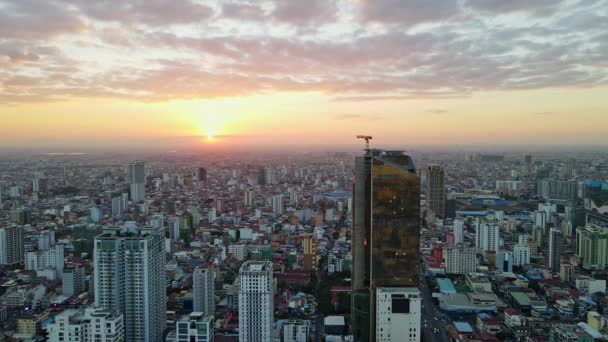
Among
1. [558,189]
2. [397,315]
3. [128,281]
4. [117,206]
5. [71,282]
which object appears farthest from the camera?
[558,189]

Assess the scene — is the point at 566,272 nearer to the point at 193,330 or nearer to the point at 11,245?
the point at 193,330

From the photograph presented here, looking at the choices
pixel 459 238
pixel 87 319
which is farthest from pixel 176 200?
pixel 87 319

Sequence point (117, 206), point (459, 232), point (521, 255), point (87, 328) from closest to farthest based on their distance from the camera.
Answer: point (87, 328) → point (521, 255) → point (459, 232) → point (117, 206)

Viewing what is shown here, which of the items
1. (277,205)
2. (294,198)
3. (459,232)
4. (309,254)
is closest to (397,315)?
(309,254)

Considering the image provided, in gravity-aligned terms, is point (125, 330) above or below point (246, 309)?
below

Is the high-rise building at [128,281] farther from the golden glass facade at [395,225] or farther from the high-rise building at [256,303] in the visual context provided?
the golden glass facade at [395,225]

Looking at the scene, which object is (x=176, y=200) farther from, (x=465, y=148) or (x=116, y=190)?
(x=465, y=148)
